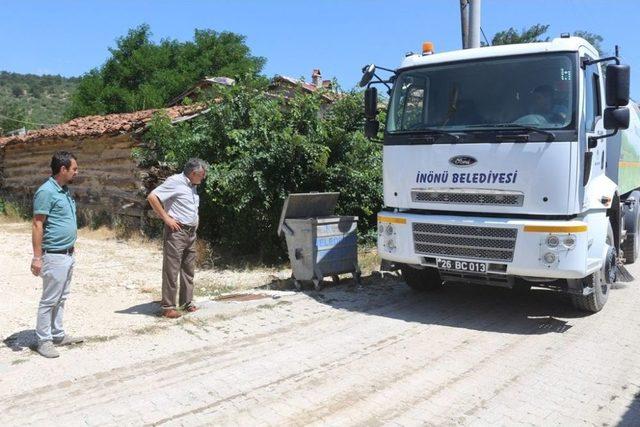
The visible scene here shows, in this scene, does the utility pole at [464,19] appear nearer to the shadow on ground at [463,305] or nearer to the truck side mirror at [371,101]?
the truck side mirror at [371,101]

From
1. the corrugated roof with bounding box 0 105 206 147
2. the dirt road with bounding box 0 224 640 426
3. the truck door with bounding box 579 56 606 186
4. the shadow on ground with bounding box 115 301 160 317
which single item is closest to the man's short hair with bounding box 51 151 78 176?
the dirt road with bounding box 0 224 640 426

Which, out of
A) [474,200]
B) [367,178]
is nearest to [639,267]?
[367,178]

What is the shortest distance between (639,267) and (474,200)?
5.70 metres

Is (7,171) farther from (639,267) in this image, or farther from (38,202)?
(639,267)

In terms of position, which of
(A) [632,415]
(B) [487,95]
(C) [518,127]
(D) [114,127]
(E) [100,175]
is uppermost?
(D) [114,127]

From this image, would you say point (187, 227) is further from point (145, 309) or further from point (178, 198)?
point (145, 309)

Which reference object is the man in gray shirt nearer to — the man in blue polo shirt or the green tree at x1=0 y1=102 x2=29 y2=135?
the man in blue polo shirt

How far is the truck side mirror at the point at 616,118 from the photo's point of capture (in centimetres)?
603

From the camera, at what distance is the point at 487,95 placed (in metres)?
6.44

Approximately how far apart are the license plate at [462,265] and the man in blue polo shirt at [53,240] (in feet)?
12.7

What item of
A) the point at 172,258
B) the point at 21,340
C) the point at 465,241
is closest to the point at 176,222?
the point at 172,258

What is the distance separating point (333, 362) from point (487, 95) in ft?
10.9

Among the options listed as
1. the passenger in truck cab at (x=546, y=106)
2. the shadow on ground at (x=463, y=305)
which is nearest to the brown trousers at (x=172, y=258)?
the shadow on ground at (x=463, y=305)

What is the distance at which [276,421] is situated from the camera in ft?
13.4
